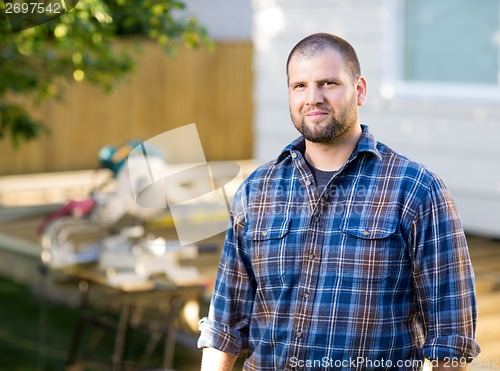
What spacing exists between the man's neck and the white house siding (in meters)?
5.25

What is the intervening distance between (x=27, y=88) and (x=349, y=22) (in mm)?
3562

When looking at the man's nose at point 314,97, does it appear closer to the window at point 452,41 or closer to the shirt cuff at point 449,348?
the shirt cuff at point 449,348

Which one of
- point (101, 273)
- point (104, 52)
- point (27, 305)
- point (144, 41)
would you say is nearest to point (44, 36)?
point (104, 52)

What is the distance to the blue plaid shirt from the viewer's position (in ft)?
8.18

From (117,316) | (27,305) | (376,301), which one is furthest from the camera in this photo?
(27,305)

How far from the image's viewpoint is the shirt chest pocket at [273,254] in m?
2.60

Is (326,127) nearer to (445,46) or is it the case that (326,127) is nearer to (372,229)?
(372,229)

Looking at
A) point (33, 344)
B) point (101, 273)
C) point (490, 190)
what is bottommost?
point (33, 344)

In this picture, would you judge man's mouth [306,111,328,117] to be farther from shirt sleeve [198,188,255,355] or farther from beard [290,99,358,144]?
shirt sleeve [198,188,255,355]

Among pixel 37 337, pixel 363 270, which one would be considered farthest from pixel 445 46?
pixel 363 270

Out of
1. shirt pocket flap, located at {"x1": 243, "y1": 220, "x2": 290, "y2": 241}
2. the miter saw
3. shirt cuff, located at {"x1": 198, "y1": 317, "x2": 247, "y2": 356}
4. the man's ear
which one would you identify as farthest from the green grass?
the man's ear

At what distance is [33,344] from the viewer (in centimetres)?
852

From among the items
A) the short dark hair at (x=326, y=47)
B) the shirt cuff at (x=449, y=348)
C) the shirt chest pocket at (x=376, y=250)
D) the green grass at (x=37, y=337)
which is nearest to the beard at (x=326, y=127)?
the short dark hair at (x=326, y=47)

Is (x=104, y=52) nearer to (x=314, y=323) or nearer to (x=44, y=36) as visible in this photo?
(x=44, y=36)
